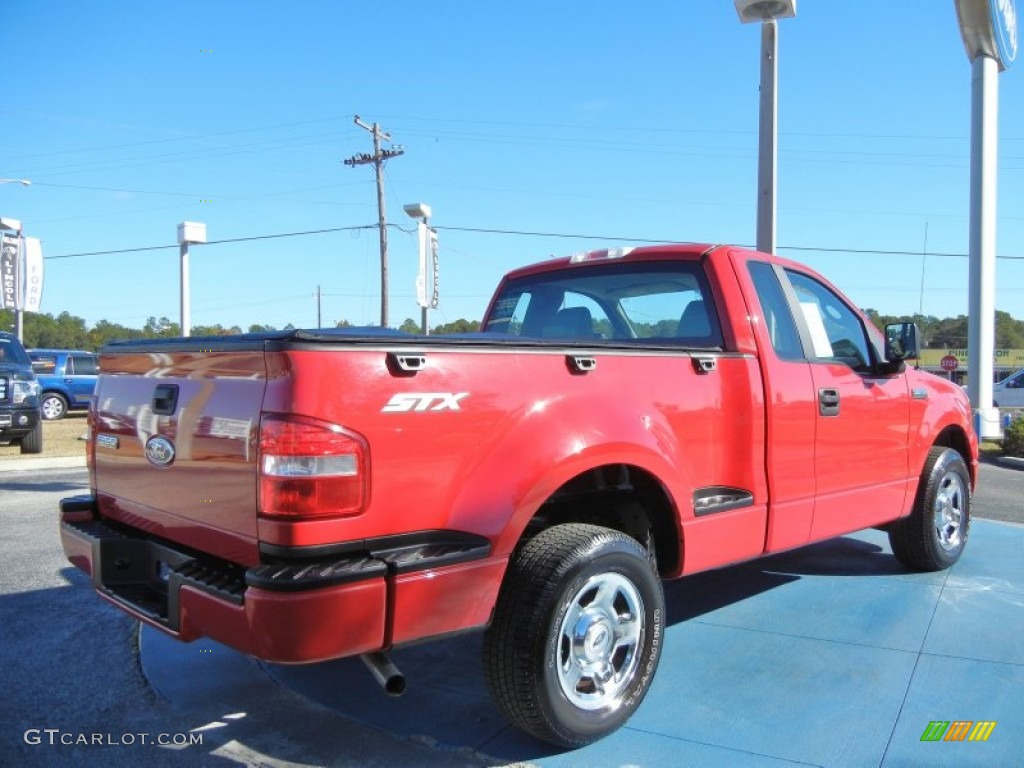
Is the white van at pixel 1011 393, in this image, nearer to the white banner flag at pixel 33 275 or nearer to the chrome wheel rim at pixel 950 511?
the chrome wheel rim at pixel 950 511

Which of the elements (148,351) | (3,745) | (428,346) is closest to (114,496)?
(148,351)

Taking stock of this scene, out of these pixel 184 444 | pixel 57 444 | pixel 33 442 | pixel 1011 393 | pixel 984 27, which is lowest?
pixel 57 444

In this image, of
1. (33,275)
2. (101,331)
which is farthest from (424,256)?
(101,331)

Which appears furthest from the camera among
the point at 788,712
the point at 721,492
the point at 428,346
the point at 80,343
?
the point at 80,343

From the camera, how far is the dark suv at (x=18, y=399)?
11.8 meters

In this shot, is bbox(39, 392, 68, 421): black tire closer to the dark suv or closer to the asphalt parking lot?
the dark suv

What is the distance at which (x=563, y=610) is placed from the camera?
2.86 meters

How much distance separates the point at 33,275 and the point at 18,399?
14296mm

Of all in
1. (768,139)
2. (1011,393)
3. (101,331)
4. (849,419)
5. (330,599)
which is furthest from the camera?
(101,331)

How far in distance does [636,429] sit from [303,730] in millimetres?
1749

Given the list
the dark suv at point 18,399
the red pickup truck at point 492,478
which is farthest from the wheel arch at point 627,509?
the dark suv at point 18,399

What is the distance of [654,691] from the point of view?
3.55 m

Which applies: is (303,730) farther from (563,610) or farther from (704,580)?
(704,580)

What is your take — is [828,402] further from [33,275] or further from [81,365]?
[33,275]
